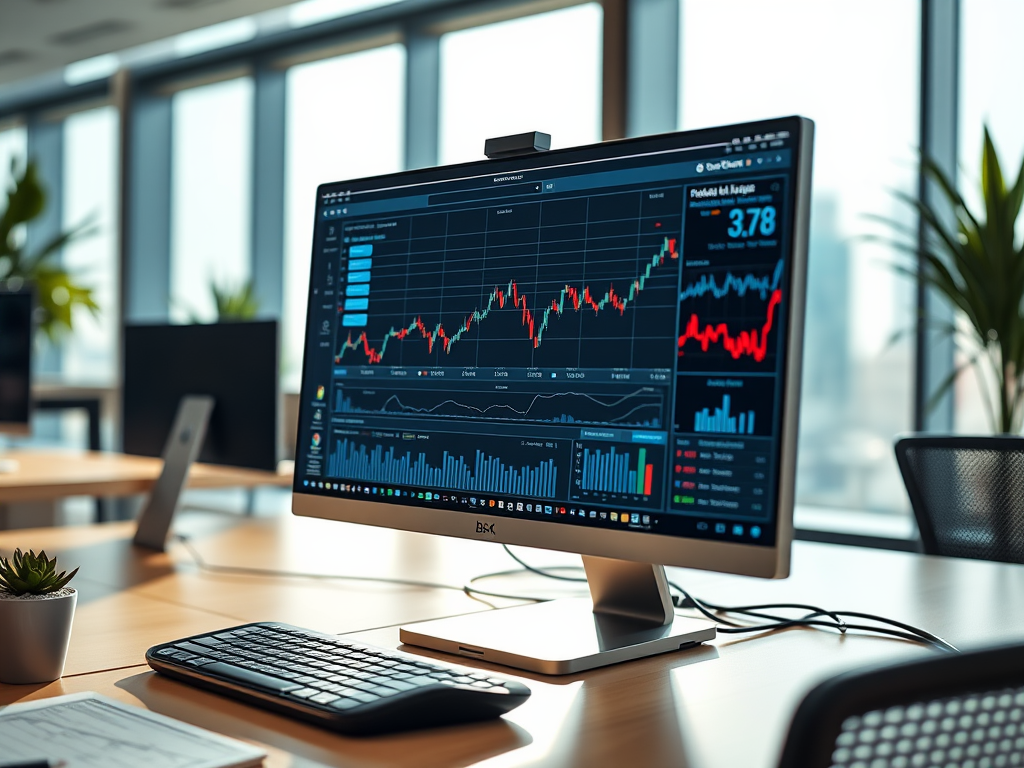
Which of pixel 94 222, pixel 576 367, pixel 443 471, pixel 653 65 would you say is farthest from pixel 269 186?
pixel 576 367

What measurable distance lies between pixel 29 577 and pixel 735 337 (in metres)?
0.72

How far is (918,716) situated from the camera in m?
0.54

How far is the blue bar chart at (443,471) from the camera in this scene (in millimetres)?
1106

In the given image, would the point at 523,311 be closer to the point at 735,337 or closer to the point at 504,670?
the point at 735,337

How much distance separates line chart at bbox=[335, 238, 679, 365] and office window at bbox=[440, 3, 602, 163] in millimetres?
3684

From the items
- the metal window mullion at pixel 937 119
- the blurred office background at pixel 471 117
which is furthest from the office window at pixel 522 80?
the metal window mullion at pixel 937 119

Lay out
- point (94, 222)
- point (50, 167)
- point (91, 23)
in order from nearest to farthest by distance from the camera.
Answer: point (91, 23) < point (94, 222) < point (50, 167)

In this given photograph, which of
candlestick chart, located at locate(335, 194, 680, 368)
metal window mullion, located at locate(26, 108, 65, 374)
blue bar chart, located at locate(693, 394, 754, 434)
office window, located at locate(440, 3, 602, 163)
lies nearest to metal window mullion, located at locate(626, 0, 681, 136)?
office window, located at locate(440, 3, 602, 163)

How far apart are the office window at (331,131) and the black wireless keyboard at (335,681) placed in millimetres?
4754

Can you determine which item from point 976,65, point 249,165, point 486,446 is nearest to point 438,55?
point 249,165

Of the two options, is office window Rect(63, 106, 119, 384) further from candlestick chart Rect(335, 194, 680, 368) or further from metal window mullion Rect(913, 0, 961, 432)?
candlestick chart Rect(335, 194, 680, 368)

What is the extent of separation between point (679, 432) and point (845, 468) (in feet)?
11.4

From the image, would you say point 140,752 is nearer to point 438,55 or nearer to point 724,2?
point 724,2

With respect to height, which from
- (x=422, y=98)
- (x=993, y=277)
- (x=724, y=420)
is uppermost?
(x=422, y=98)
